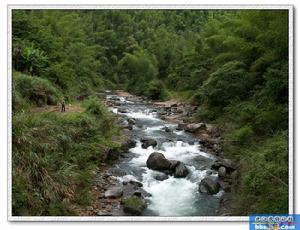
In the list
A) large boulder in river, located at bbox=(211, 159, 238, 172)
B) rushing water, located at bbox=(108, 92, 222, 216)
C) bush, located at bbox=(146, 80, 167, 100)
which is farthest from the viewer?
bush, located at bbox=(146, 80, 167, 100)

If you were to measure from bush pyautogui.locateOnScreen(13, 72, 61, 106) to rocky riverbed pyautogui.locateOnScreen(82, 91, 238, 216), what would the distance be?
83.0 inches

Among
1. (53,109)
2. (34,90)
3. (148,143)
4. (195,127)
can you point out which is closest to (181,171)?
(148,143)

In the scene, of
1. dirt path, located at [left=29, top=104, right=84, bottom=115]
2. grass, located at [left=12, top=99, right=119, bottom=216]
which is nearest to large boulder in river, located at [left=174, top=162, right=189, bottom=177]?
grass, located at [left=12, top=99, right=119, bottom=216]

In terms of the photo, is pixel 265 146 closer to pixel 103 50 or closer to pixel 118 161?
pixel 118 161

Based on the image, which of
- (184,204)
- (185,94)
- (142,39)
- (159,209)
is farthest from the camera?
(142,39)

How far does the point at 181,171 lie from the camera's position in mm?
6488

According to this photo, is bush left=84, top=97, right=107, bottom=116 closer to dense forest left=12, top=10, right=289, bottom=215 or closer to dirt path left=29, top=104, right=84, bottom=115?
dense forest left=12, top=10, right=289, bottom=215

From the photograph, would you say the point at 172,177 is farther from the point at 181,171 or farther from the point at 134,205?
the point at 134,205

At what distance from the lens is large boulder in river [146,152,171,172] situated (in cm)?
670

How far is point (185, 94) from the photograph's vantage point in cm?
1466

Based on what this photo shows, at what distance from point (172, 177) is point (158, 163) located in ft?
1.67

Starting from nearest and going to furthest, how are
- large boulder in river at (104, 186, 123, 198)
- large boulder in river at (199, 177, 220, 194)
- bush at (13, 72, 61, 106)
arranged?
large boulder in river at (104, 186, 123, 198) → large boulder in river at (199, 177, 220, 194) → bush at (13, 72, 61, 106)

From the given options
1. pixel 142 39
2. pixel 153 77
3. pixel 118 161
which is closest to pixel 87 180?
pixel 118 161
